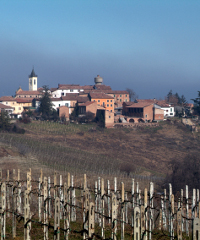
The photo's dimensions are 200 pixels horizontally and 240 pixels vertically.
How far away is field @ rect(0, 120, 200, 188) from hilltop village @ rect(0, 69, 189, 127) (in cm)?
275

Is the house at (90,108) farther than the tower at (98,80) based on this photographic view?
No

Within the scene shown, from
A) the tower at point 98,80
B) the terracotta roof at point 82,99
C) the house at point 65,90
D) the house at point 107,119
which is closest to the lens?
the house at point 107,119

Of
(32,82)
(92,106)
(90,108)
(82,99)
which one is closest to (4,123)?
(90,108)

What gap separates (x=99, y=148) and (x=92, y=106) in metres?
12.8

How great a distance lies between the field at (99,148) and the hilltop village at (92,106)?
9.02ft

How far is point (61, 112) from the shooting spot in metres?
58.8

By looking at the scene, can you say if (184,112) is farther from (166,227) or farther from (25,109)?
(166,227)

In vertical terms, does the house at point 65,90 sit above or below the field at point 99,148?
above

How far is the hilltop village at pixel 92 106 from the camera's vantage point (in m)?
58.8

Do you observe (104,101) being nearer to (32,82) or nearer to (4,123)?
(4,123)

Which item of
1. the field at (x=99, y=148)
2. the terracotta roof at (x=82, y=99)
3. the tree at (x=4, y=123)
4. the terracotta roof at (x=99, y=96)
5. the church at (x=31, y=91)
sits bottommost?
the field at (x=99, y=148)

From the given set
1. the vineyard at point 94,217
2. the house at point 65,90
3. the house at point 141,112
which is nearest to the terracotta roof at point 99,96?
the house at point 141,112

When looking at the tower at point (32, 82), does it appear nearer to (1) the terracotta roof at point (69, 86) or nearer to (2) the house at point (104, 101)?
(1) the terracotta roof at point (69, 86)

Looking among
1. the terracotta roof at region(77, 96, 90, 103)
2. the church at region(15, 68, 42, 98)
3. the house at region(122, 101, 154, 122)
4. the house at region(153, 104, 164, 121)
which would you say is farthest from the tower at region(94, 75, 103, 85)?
the house at region(153, 104, 164, 121)
